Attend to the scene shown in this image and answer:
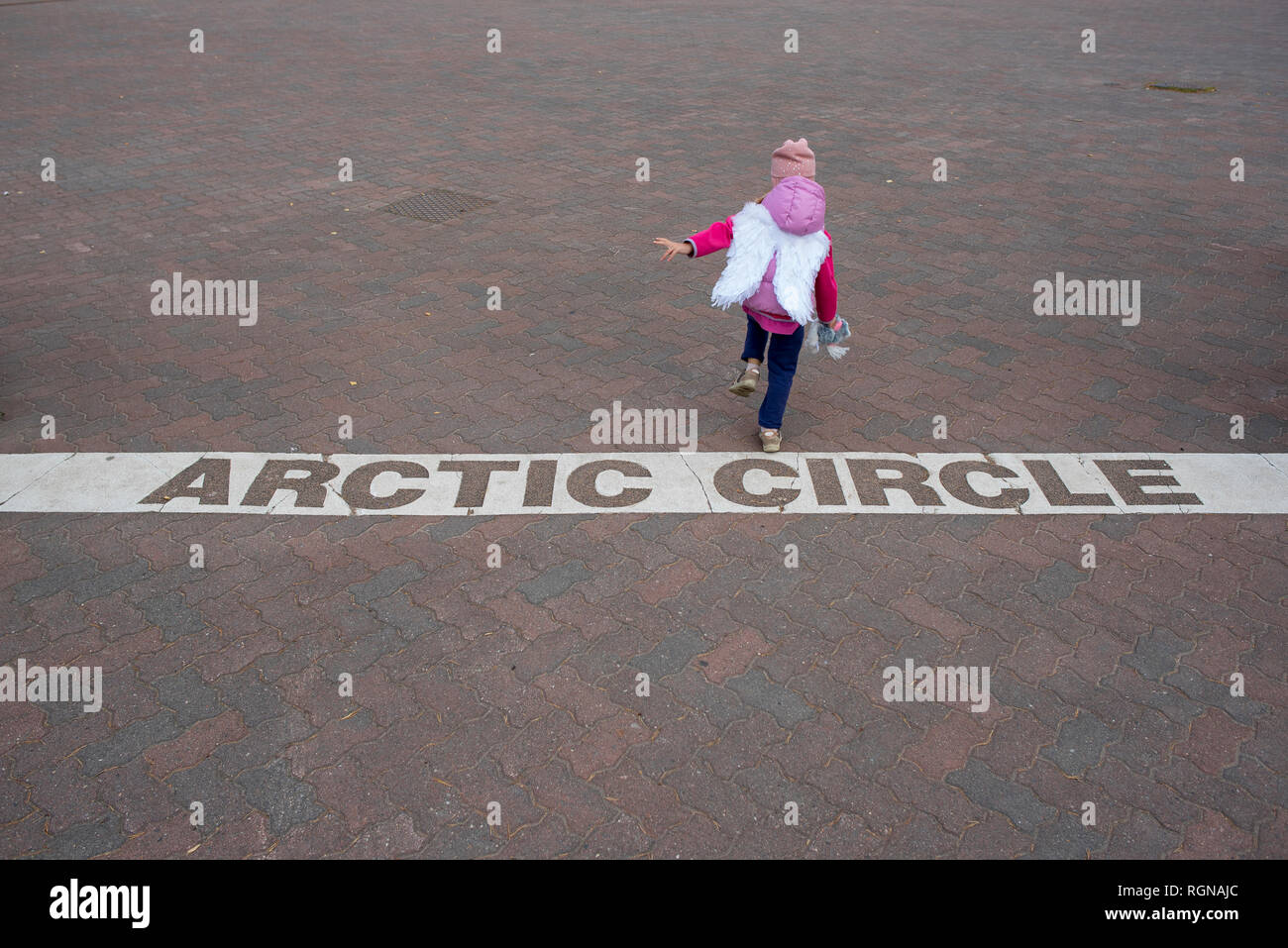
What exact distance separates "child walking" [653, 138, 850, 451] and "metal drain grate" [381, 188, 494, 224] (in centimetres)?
452

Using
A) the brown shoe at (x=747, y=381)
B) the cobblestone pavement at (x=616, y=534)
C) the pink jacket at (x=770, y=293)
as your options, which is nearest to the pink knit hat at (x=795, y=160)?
the pink jacket at (x=770, y=293)

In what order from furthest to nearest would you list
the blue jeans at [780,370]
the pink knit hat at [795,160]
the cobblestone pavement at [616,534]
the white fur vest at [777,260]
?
the blue jeans at [780,370], the white fur vest at [777,260], the pink knit hat at [795,160], the cobblestone pavement at [616,534]

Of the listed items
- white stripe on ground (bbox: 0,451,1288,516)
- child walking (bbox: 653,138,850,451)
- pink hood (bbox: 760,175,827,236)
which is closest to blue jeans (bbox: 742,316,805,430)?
child walking (bbox: 653,138,850,451)

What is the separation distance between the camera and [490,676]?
13.1ft

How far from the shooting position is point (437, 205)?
9312 mm

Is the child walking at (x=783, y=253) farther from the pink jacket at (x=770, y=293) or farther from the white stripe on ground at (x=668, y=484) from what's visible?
the white stripe on ground at (x=668, y=484)

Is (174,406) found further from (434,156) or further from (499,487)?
(434,156)

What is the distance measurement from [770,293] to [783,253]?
0.23 meters

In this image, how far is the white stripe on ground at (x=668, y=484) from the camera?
16.5 feet

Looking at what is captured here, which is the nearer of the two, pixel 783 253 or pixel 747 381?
pixel 783 253

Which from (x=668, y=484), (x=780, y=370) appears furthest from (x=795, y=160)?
(x=668, y=484)

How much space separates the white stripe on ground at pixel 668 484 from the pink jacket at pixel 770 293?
0.79 m

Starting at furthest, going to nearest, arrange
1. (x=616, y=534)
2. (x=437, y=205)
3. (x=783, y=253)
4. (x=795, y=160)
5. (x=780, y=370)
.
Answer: (x=437, y=205), (x=780, y=370), (x=783, y=253), (x=795, y=160), (x=616, y=534)

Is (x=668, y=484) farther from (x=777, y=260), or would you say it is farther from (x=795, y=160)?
(x=795, y=160)
